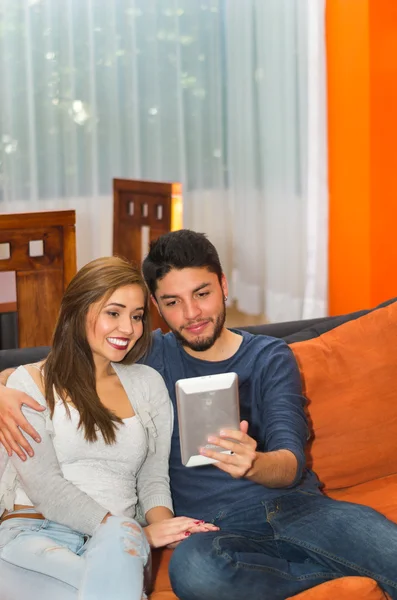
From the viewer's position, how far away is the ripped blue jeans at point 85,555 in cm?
168

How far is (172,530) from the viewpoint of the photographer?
192cm

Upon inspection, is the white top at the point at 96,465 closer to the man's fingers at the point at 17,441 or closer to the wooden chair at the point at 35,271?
the man's fingers at the point at 17,441

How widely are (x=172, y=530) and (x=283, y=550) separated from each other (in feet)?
0.72

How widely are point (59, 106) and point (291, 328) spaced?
2.30m

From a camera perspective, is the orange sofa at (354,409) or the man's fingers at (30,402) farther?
the orange sofa at (354,409)

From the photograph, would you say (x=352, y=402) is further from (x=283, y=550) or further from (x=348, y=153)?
(x=348, y=153)

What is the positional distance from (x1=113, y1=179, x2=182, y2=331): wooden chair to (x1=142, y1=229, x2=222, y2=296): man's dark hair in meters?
1.27

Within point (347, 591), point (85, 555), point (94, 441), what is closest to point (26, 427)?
point (94, 441)

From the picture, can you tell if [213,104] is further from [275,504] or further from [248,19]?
[275,504]

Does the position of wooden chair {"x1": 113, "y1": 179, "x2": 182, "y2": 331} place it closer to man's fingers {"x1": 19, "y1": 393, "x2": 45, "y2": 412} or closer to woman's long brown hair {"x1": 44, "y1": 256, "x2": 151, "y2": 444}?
woman's long brown hair {"x1": 44, "y1": 256, "x2": 151, "y2": 444}

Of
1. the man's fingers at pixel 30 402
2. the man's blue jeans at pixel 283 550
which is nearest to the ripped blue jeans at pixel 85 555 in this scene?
the man's blue jeans at pixel 283 550

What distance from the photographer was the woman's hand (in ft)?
6.27

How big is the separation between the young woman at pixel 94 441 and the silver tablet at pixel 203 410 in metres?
0.19

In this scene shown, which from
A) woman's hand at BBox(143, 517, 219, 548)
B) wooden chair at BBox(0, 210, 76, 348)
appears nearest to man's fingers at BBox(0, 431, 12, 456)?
woman's hand at BBox(143, 517, 219, 548)
